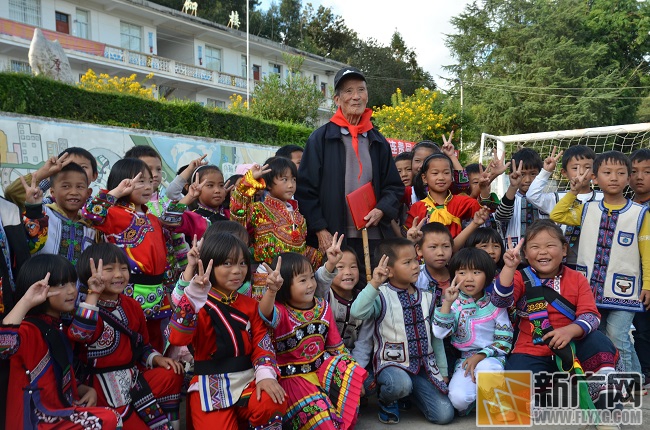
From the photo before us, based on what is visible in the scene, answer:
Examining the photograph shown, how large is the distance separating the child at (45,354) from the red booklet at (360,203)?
1.84 metres

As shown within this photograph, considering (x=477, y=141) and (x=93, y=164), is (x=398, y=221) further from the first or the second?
(x=477, y=141)

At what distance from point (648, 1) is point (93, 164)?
34832mm

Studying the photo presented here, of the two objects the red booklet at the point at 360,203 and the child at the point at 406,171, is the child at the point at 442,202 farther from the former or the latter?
the child at the point at 406,171

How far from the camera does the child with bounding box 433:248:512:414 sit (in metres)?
3.48

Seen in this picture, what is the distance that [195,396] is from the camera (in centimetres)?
287

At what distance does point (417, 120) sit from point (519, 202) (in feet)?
49.3

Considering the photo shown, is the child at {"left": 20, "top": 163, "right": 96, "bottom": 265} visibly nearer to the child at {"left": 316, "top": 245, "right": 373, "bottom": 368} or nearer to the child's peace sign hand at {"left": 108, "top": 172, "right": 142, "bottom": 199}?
the child's peace sign hand at {"left": 108, "top": 172, "right": 142, "bottom": 199}

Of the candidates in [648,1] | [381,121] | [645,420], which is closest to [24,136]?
[645,420]

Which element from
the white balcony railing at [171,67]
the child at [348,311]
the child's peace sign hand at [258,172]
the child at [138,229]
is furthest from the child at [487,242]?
the white balcony railing at [171,67]

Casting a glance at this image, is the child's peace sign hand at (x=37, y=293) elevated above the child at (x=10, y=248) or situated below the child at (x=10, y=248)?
below

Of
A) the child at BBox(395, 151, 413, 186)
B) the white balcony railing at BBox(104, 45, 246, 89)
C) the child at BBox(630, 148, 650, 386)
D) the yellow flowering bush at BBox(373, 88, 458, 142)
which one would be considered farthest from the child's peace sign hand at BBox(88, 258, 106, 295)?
the white balcony railing at BBox(104, 45, 246, 89)

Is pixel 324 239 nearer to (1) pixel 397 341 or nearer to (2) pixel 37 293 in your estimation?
(1) pixel 397 341

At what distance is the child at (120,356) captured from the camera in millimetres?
2857

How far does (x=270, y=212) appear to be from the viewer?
3812 millimetres
